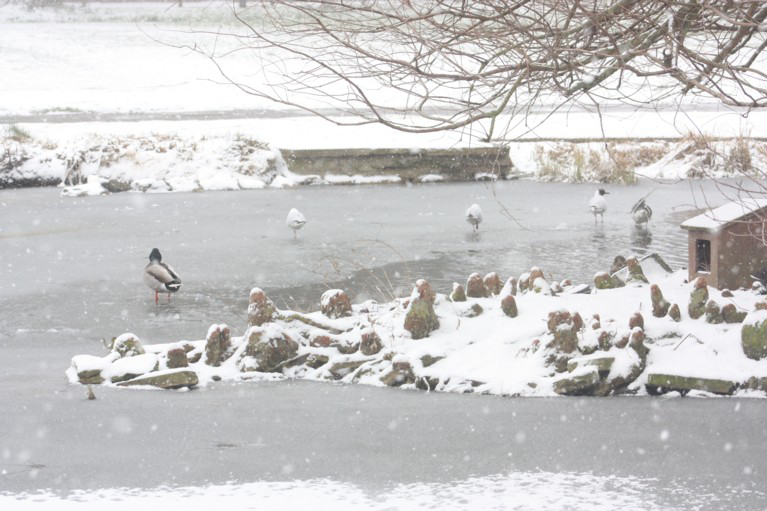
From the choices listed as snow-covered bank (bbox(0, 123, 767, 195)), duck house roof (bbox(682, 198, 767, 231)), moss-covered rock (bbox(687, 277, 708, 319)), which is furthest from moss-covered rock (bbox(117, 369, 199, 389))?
snow-covered bank (bbox(0, 123, 767, 195))

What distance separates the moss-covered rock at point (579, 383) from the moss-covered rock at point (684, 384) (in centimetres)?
35

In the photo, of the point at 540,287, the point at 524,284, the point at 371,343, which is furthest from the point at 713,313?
the point at 371,343

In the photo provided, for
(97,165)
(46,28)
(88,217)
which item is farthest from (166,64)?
(88,217)

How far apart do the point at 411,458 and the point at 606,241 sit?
764cm

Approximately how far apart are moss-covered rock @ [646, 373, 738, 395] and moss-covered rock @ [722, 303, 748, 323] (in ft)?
2.29

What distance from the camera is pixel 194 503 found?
427 centimetres

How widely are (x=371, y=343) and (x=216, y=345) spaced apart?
111 cm

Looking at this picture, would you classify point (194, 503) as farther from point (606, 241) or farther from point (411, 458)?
point (606, 241)

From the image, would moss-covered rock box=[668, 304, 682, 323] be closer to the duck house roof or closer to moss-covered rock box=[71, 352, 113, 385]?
the duck house roof

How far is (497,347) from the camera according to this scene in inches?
255

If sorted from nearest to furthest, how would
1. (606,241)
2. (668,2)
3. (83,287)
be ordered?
(668,2) → (83,287) → (606,241)

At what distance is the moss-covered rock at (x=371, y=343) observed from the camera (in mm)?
6641

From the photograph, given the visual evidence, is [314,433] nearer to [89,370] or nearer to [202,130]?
[89,370]

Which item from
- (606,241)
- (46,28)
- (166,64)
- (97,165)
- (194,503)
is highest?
(46,28)
